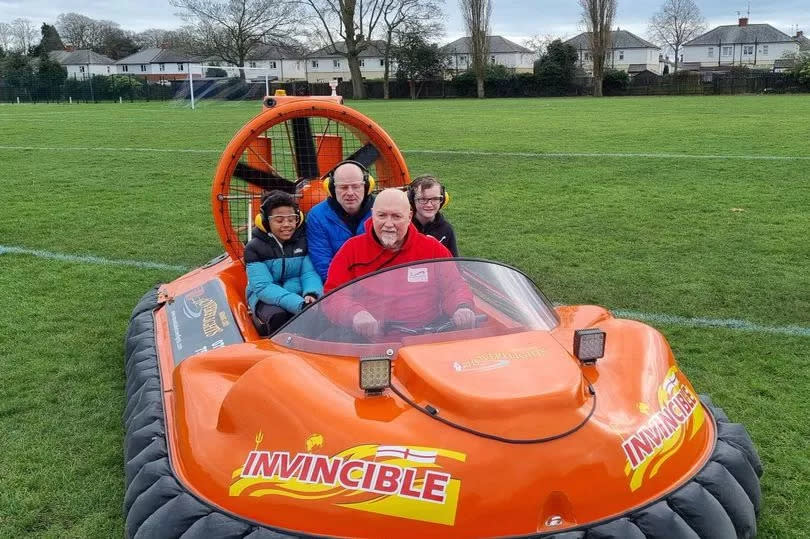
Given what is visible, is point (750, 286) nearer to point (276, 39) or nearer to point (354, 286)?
point (354, 286)

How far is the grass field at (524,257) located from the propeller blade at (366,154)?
1.76 metres

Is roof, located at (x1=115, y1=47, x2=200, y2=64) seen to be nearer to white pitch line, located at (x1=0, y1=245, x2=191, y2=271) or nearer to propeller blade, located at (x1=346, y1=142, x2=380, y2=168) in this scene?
white pitch line, located at (x1=0, y1=245, x2=191, y2=271)

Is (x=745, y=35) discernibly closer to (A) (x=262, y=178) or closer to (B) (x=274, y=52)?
(B) (x=274, y=52)

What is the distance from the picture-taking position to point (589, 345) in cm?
266

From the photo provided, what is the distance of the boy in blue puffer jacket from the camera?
3.95 metres

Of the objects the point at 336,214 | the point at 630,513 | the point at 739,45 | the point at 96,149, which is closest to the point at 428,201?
the point at 336,214

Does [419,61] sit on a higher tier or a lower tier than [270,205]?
higher

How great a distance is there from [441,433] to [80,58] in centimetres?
8514

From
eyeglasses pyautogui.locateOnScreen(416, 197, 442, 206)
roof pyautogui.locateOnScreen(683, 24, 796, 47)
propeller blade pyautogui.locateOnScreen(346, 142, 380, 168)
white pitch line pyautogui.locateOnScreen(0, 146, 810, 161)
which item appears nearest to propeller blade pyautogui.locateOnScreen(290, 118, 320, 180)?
propeller blade pyautogui.locateOnScreen(346, 142, 380, 168)

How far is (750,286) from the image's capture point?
5699mm

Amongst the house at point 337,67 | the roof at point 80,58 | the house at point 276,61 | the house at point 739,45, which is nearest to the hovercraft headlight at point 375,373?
the house at point 276,61

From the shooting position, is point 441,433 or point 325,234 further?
point 325,234

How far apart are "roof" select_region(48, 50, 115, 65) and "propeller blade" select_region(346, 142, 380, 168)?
80841 mm

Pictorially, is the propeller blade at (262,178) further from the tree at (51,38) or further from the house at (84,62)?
the tree at (51,38)
